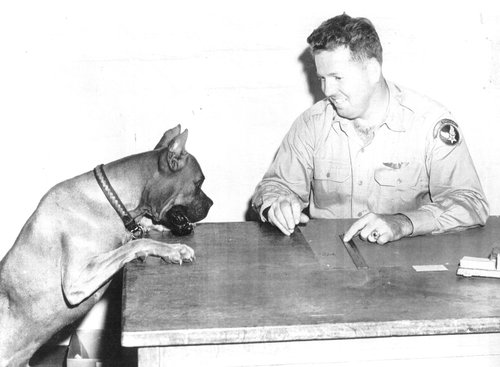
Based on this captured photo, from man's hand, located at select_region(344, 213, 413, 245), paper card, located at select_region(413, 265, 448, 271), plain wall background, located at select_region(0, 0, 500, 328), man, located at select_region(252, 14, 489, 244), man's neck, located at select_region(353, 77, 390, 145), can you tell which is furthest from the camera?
plain wall background, located at select_region(0, 0, 500, 328)

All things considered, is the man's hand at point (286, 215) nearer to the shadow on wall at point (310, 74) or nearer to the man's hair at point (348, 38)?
the man's hair at point (348, 38)

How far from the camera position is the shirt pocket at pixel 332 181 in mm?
3291

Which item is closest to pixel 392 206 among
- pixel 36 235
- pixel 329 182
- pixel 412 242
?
pixel 329 182

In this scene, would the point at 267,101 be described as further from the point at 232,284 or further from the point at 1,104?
the point at 232,284

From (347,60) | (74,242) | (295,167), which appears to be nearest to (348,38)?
(347,60)

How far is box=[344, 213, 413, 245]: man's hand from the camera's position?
2.58 metres

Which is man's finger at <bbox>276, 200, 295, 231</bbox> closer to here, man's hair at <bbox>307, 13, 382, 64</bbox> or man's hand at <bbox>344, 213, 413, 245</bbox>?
man's hand at <bbox>344, 213, 413, 245</bbox>

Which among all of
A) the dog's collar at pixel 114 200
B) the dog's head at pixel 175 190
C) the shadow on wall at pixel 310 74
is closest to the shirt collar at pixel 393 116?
the shadow on wall at pixel 310 74

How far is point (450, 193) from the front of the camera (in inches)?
118

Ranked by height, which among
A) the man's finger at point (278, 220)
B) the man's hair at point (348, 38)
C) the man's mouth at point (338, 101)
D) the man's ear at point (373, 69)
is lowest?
the man's finger at point (278, 220)

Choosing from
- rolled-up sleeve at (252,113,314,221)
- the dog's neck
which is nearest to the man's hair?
rolled-up sleeve at (252,113,314,221)

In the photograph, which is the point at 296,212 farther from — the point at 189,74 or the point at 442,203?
the point at 189,74

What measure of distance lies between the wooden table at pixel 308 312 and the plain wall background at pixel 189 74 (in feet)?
4.90

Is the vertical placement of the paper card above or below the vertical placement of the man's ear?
below
